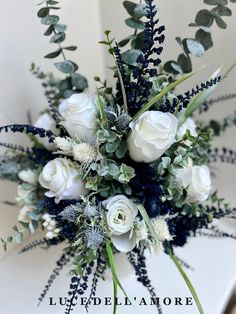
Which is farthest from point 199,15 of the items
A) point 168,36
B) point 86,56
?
point 86,56

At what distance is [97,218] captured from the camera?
709 millimetres

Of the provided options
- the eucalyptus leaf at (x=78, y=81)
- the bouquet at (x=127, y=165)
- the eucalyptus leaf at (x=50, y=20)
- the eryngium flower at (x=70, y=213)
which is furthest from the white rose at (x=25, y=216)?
the eucalyptus leaf at (x=50, y=20)

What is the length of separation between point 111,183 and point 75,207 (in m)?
0.09

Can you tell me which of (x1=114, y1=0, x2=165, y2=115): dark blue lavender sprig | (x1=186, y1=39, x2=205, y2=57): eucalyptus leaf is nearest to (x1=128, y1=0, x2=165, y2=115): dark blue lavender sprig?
(x1=114, y1=0, x2=165, y2=115): dark blue lavender sprig

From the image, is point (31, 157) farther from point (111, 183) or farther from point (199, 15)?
point (199, 15)

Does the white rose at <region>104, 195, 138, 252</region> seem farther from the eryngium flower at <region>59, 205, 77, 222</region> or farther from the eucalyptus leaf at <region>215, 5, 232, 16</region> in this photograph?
the eucalyptus leaf at <region>215, 5, 232, 16</region>

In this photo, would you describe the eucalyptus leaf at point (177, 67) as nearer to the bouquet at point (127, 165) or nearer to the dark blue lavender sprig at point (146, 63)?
the bouquet at point (127, 165)

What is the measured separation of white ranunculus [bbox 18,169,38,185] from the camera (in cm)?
87

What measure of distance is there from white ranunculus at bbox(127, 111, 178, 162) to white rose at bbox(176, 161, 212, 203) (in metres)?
0.10

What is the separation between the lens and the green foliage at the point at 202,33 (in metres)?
0.80

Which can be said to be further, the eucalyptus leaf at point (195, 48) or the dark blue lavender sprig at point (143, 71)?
the eucalyptus leaf at point (195, 48)

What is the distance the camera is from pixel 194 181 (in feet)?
2.61

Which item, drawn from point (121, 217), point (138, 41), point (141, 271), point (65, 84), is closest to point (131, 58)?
point (138, 41)

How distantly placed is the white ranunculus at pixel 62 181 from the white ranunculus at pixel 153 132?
0.13 metres
